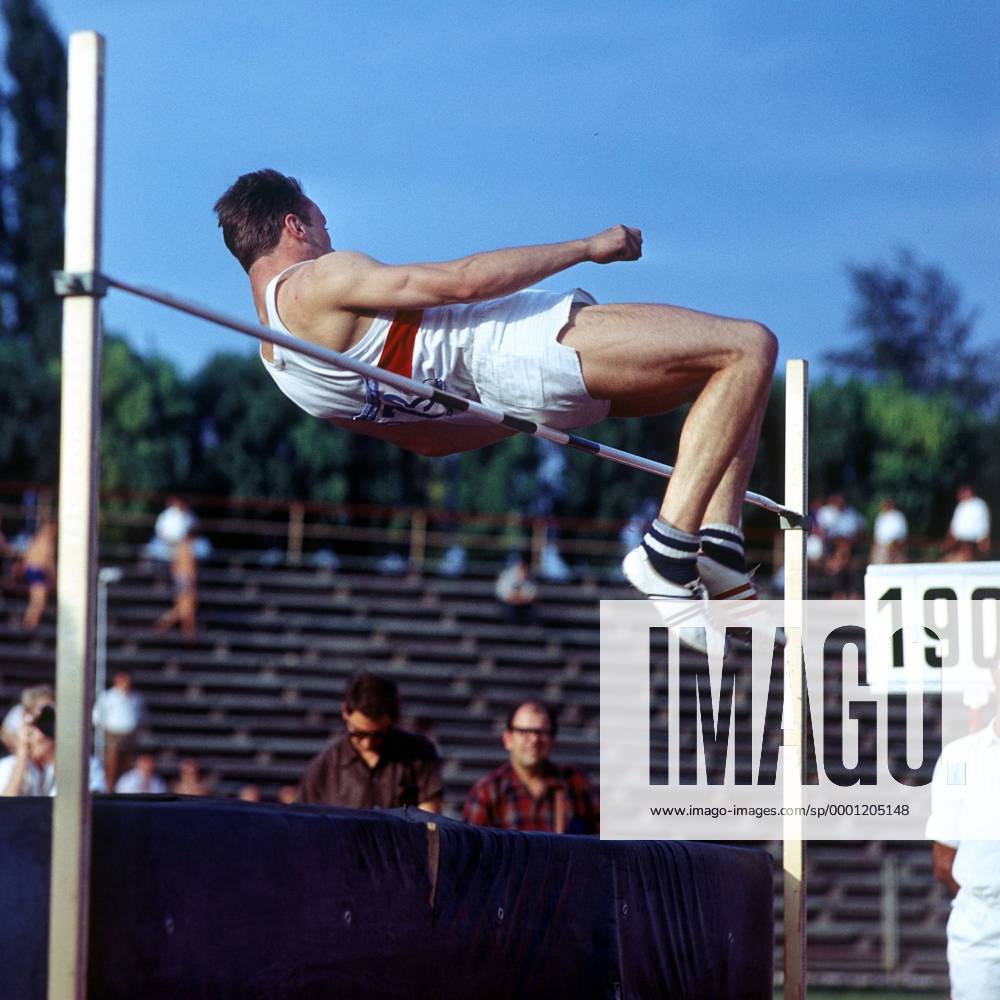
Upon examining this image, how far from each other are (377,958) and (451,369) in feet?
4.40

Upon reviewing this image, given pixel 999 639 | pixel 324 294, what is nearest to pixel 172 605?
pixel 999 639

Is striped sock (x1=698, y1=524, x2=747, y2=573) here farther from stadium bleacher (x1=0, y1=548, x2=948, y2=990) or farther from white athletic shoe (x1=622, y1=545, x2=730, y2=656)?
stadium bleacher (x1=0, y1=548, x2=948, y2=990)

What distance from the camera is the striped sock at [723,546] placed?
3.62 meters

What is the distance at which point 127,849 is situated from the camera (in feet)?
7.75

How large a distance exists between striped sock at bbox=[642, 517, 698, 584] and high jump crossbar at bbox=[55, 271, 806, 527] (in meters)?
0.29

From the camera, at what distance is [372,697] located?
5500 mm

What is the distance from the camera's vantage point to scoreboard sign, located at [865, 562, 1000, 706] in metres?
4.77

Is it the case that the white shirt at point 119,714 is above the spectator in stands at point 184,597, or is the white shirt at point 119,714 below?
below

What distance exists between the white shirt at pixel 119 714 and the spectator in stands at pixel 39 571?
3234 millimetres

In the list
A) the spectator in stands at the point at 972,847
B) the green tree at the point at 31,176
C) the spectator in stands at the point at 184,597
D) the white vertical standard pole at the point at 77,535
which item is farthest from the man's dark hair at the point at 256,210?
the green tree at the point at 31,176

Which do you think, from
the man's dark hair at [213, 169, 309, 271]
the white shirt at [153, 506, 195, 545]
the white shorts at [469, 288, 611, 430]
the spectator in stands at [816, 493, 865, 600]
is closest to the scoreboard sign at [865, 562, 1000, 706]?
the white shorts at [469, 288, 611, 430]

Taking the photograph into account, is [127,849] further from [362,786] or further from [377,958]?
[362,786]

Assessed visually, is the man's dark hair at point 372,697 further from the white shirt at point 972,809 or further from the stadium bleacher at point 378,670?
the stadium bleacher at point 378,670

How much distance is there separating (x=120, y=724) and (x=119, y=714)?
0.09m
